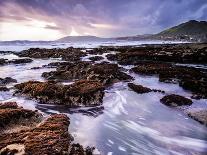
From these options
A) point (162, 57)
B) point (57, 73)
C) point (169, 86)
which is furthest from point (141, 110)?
point (162, 57)

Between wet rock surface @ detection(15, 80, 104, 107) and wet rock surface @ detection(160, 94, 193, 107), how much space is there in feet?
11.4

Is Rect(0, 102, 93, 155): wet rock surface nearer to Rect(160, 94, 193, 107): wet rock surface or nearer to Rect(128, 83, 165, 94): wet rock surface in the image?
Rect(160, 94, 193, 107): wet rock surface

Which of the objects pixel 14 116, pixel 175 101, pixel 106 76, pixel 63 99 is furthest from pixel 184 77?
pixel 14 116

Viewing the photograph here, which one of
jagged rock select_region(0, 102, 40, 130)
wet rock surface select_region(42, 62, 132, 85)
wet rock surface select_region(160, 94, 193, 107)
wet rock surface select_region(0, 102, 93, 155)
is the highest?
wet rock surface select_region(0, 102, 93, 155)

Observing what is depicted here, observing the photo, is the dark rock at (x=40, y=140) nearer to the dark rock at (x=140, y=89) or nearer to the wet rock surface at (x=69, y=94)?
the wet rock surface at (x=69, y=94)

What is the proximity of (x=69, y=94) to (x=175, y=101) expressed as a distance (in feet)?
18.5

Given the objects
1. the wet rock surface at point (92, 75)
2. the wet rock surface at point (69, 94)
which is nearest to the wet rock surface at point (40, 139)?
the wet rock surface at point (69, 94)

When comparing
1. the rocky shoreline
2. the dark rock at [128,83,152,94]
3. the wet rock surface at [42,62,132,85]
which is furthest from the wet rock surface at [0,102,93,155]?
the wet rock surface at [42,62,132,85]

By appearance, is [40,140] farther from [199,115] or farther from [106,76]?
[106,76]

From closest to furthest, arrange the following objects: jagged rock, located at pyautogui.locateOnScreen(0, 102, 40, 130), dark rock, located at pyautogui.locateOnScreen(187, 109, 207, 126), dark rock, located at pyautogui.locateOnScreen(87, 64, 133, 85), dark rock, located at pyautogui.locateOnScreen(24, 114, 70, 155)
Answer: dark rock, located at pyautogui.locateOnScreen(24, 114, 70, 155)
jagged rock, located at pyautogui.locateOnScreen(0, 102, 40, 130)
dark rock, located at pyautogui.locateOnScreen(187, 109, 207, 126)
dark rock, located at pyautogui.locateOnScreen(87, 64, 133, 85)

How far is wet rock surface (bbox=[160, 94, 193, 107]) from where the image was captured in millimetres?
15516

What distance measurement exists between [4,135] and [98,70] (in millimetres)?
14203

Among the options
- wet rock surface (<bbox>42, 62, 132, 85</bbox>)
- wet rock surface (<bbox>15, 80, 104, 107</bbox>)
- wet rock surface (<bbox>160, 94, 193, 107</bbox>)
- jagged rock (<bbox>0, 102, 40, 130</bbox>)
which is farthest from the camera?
wet rock surface (<bbox>42, 62, 132, 85</bbox>)

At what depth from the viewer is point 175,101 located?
620 inches
